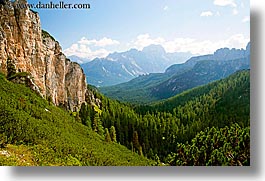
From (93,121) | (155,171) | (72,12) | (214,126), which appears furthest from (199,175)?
(93,121)

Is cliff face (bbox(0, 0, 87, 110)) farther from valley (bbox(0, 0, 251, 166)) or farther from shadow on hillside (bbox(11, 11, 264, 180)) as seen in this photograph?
shadow on hillside (bbox(11, 11, 264, 180))

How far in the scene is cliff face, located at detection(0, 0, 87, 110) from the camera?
24.7 feet

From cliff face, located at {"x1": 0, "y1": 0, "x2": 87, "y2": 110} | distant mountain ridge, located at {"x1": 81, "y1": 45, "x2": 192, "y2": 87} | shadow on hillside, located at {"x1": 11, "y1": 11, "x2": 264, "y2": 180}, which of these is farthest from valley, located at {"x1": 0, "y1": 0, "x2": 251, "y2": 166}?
distant mountain ridge, located at {"x1": 81, "y1": 45, "x2": 192, "y2": 87}

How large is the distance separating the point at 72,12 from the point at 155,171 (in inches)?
131

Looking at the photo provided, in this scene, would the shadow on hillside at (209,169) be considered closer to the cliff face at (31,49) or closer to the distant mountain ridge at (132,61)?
the distant mountain ridge at (132,61)

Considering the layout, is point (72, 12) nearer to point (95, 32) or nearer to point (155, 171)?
point (95, 32)

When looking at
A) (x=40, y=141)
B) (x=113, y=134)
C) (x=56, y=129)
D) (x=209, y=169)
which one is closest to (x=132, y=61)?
(x=113, y=134)

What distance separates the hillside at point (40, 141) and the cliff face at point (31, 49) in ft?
3.25

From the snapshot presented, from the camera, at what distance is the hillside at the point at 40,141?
6.02 m

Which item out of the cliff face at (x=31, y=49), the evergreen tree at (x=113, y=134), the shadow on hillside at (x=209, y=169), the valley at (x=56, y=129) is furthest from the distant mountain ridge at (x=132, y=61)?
the shadow on hillside at (x=209, y=169)

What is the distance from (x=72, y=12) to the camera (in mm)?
6504

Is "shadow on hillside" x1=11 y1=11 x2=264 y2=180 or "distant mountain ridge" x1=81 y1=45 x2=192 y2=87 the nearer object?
"shadow on hillside" x1=11 y1=11 x2=264 y2=180

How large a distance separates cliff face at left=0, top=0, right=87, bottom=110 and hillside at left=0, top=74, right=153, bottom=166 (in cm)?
99

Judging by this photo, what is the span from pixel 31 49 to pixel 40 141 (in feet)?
11.2
